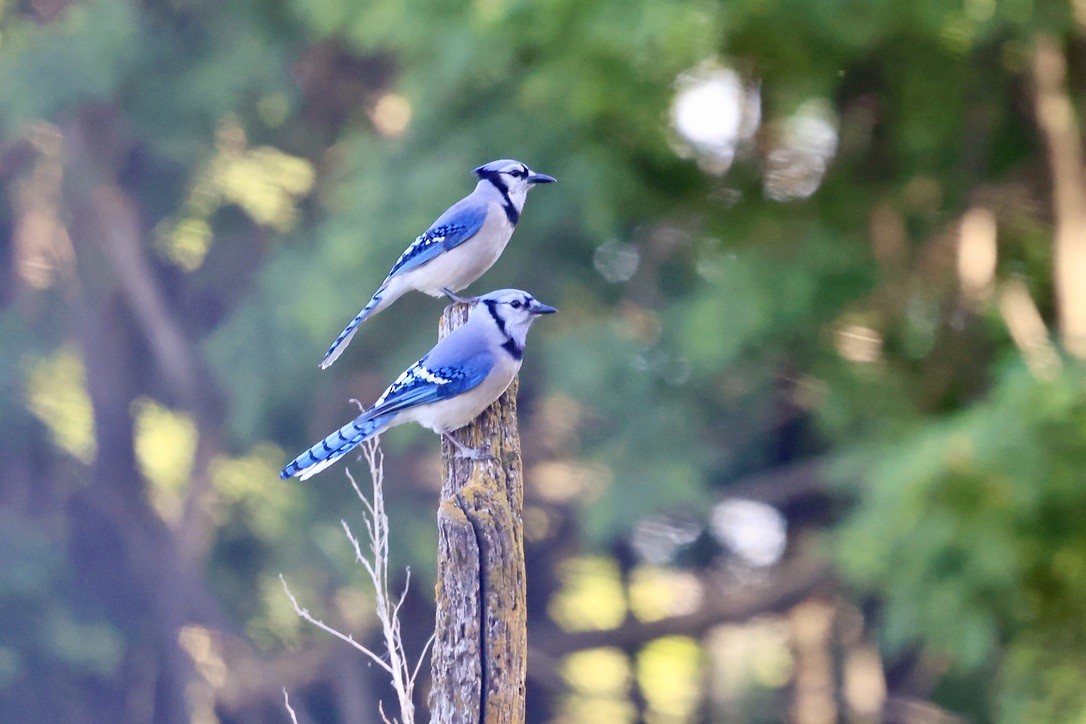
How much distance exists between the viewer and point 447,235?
416 centimetres

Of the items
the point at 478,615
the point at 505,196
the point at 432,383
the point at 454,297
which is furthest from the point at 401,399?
the point at 505,196

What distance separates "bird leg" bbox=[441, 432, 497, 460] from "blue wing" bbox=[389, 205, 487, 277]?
3.58 ft

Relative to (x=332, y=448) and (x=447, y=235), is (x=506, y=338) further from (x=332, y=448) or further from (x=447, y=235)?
(x=447, y=235)

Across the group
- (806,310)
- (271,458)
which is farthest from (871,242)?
(271,458)

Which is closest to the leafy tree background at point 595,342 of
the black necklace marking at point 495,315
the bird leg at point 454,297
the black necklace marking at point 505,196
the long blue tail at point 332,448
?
the black necklace marking at point 505,196

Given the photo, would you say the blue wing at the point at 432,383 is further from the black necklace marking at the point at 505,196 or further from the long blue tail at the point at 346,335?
the black necklace marking at the point at 505,196

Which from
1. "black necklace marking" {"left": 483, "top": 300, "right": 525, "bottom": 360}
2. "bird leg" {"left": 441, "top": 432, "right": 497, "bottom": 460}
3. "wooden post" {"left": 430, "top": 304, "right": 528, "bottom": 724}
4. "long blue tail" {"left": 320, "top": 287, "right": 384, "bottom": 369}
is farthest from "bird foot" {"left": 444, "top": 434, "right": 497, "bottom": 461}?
"long blue tail" {"left": 320, "top": 287, "right": 384, "bottom": 369}

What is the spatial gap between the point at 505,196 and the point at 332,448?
1.26m

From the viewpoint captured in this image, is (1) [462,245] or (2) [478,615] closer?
(2) [478,615]

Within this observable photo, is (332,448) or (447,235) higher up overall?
(447,235)

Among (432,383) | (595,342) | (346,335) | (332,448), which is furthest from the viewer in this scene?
(595,342)

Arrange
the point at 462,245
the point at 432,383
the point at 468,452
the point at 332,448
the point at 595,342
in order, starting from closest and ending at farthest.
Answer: the point at 468,452
the point at 332,448
the point at 432,383
the point at 462,245
the point at 595,342

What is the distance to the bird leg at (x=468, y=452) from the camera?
306cm

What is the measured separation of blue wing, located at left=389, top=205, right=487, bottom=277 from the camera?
414 centimetres
